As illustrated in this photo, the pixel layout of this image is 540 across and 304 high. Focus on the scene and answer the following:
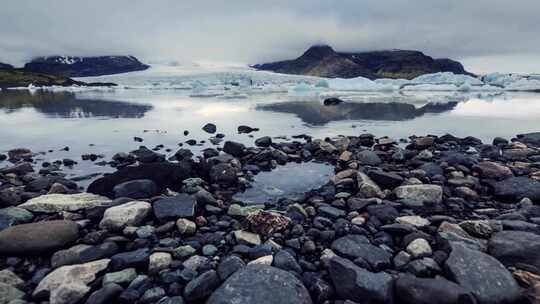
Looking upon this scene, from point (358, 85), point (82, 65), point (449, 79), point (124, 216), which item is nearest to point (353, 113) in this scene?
point (124, 216)

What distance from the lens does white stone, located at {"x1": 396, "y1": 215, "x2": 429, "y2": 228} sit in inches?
154

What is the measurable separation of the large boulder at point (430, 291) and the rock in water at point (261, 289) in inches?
27.6

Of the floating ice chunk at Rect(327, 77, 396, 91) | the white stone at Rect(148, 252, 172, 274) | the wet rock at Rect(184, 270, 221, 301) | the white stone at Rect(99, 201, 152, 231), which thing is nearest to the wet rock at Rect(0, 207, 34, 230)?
the white stone at Rect(99, 201, 152, 231)

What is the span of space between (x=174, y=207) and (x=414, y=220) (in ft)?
8.64

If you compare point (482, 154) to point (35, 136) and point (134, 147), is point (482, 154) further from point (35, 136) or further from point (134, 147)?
point (35, 136)

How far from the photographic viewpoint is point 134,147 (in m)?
9.07

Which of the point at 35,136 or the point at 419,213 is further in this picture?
the point at 35,136

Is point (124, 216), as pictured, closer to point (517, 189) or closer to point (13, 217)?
point (13, 217)

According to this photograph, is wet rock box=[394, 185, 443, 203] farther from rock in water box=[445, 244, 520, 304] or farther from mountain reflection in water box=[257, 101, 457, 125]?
mountain reflection in water box=[257, 101, 457, 125]

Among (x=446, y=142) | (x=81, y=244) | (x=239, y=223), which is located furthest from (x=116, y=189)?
(x=446, y=142)

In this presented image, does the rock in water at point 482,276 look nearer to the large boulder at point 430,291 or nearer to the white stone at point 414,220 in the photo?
the large boulder at point 430,291

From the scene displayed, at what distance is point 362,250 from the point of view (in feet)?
11.1

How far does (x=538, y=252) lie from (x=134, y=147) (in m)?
8.16

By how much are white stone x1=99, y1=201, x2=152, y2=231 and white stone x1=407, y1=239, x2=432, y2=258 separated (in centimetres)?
275
